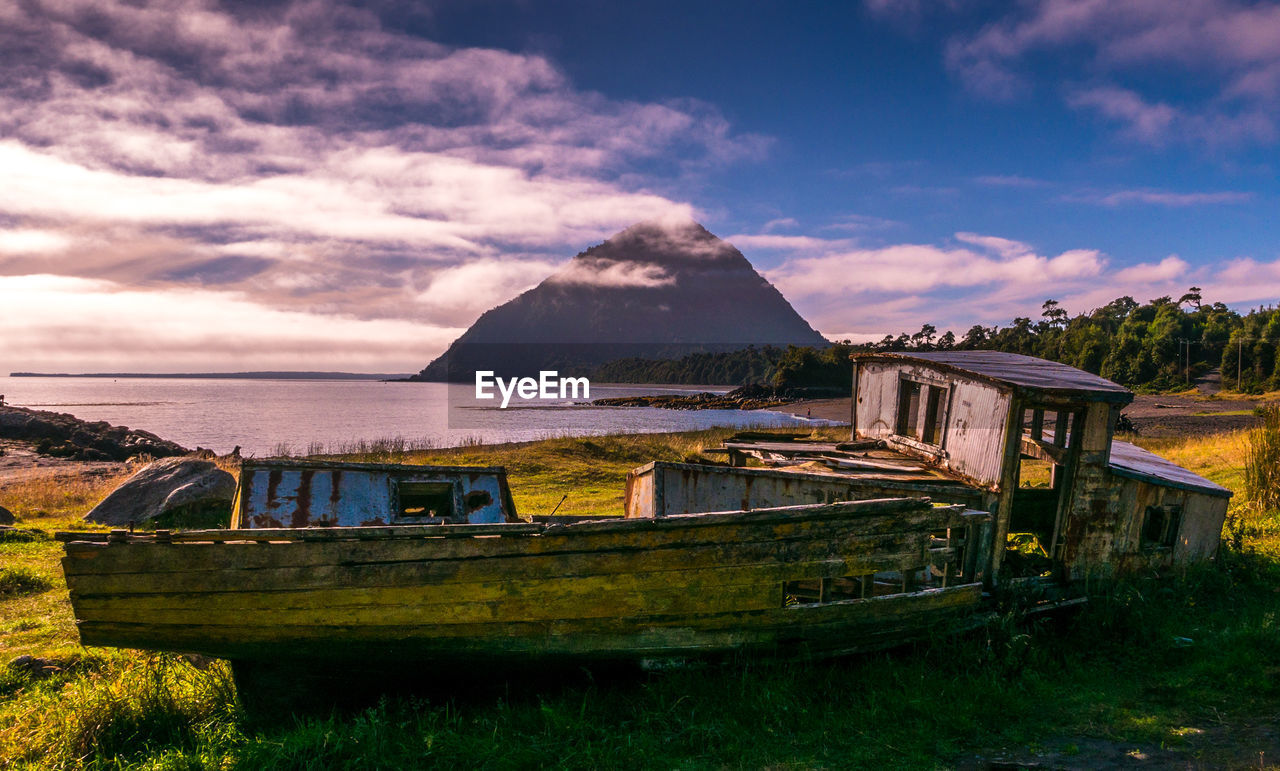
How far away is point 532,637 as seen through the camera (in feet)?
20.1

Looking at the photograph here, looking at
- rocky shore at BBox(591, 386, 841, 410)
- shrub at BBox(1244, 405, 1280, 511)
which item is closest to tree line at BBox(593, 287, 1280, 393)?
rocky shore at BBox(591, 386, 841, 410)

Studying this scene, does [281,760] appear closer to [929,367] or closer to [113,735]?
[113,735]

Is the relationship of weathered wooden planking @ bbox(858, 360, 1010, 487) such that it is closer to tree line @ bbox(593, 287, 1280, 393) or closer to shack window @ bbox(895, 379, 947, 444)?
shack window @ bbox(895, 379, 947, 444)

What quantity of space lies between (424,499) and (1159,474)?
10.1 meters

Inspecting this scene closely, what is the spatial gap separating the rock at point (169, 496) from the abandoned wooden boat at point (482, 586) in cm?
1006

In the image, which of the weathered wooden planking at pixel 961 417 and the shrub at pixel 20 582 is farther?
the shrub at pixel 20 582

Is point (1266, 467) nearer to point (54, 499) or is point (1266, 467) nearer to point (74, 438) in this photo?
point (54, 499)

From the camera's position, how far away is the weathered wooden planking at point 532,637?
598cm

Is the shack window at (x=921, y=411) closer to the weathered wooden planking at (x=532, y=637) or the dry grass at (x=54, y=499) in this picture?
the weathered wooden planking at (x=532, y=637)

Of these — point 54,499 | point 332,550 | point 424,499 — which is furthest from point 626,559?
point 54,499

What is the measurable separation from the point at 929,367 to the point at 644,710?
6.95 metres

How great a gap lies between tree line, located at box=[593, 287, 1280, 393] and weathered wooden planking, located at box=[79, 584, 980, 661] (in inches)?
2699

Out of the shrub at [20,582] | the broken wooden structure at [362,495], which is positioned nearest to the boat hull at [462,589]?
the broken wooden structure at [362,495]

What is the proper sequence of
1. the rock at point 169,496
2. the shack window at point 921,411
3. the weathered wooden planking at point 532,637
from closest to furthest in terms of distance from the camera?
the weathered wooden planking at point 532,637 → the shack window at point 921,411 → the rock at point 169,496
